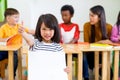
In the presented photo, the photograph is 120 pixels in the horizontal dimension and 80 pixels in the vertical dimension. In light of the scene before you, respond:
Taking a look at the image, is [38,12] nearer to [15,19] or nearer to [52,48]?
[15,19]

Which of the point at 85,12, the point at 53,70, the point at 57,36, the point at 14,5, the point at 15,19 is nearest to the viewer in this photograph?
the point at 53,70

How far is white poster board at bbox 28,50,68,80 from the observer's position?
203cm

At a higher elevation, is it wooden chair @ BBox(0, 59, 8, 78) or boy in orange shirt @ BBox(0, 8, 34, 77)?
boy in orange shirt @ BBox(0, 8, 34, 77)

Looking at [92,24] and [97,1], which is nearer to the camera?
[92,24]

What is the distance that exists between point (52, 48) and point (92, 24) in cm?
105

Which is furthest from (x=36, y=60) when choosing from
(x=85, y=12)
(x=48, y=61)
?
(x=85, y=12)

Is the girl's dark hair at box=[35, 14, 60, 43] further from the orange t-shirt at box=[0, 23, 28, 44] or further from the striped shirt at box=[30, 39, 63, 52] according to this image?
the orange t-shirt at box=[0, 23, 28, 44]

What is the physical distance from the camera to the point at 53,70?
6.68ft

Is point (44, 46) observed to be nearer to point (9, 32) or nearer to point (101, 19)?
point (9, 32)

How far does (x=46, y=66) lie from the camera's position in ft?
6.70

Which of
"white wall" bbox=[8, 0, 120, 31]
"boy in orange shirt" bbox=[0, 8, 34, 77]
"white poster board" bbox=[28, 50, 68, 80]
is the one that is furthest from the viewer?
"white wall" bbox=[8, 0, 120, 31]

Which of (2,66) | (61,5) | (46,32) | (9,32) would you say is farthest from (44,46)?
(61,5)

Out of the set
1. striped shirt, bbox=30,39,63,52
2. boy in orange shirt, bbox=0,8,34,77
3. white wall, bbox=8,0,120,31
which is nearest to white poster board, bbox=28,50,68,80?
striped shirt, bbox=30,39,63,52

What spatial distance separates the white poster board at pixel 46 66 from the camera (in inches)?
79.8
